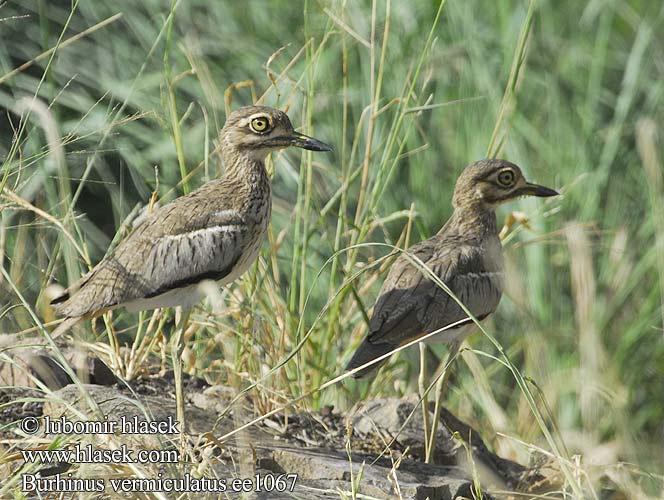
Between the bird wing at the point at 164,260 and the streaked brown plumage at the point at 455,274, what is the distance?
0.64 m

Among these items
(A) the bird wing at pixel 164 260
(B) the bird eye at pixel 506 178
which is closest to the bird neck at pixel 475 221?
(B) the bird eye at pixel 506 178

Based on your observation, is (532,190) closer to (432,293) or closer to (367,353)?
(432,293)

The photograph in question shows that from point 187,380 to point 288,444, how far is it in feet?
2.44

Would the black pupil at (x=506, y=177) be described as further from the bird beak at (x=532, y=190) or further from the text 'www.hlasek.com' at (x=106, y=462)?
the text 'www.hlasek.com' at (x=106, y=462)

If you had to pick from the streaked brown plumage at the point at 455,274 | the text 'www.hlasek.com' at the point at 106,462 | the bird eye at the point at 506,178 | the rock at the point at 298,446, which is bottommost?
the rock at the point at 298,446

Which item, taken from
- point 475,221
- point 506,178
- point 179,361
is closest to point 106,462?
point 179,361

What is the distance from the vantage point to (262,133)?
4.64 meters

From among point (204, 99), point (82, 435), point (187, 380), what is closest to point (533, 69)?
point (204, 99)

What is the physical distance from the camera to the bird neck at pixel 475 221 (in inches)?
200

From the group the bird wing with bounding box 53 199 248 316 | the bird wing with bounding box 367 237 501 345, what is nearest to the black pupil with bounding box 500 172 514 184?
the bird wing with bounding box 367 237 501 345

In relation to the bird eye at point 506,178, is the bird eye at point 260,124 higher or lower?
higher

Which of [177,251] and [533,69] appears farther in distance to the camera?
[533,69]

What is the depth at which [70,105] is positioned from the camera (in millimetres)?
6934

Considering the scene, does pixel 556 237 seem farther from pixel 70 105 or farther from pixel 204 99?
pixel 70 105
